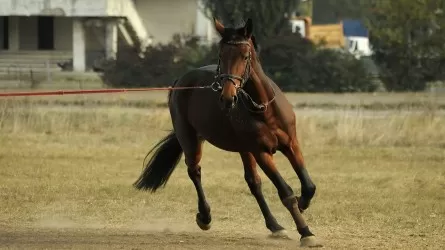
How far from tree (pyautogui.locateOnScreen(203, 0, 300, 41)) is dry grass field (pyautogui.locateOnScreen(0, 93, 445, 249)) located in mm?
16603

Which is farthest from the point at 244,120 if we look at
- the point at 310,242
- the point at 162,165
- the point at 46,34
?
the point at 46,34

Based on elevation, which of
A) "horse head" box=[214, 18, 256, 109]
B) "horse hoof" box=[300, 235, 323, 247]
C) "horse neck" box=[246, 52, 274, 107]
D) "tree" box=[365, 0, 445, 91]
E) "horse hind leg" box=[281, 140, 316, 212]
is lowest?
"tree" box=[365, 0, 445, 91]

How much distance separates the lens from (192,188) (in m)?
15.0

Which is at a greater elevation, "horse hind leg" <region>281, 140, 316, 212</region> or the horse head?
the horse head

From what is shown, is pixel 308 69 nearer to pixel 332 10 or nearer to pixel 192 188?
pixel 192 188

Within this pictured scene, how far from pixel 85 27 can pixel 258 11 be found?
35.0ft

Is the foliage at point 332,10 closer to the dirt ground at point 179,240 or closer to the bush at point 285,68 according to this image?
the bush at point 285,68

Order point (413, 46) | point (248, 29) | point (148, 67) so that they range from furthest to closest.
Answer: point (413, 46) → point (148, 67) → point (248, 29)

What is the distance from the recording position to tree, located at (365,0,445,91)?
4228 cm

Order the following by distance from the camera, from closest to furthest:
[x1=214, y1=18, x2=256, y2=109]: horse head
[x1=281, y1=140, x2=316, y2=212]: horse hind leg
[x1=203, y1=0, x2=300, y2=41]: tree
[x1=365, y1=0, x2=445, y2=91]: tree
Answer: [x1=214, y1=18, x2=256, y2=109]: horse head
[x1=281, y1=140, x2=316, y2=212]: horse hind leg
[x1=203, y1=0, x2=300, y2=41]: tree
[x1=365, y1=0, x2=445, y2=91]: tree

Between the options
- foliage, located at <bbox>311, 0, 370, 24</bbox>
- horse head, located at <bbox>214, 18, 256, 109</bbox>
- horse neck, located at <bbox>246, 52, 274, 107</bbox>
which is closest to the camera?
horse head, located at <bbox>214, 18, 256, 109</bbox>

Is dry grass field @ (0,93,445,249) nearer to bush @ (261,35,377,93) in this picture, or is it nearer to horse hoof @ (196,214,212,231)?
horse hoof @ (196,214,212,231)

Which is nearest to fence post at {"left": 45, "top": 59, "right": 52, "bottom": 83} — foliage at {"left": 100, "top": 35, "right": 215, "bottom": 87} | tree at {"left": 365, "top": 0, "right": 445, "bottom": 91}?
foliage at {"left": 100, "top": 35, "right": 215, "bottom": 87}

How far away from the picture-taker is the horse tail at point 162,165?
12211mm
